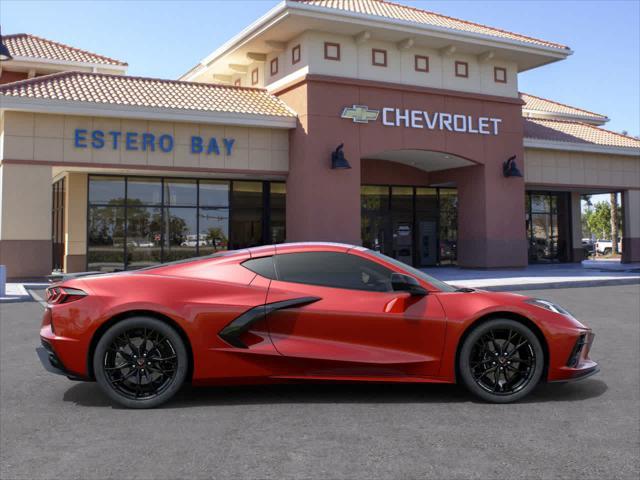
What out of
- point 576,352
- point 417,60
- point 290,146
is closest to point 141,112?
point 290,146

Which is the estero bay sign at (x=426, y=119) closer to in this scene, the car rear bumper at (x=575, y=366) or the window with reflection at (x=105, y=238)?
the window with reflection at (x=105, y=238)

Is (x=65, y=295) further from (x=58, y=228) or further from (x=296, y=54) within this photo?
(x=58, y=228)

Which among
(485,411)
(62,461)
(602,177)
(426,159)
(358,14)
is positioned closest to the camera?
(62,461)

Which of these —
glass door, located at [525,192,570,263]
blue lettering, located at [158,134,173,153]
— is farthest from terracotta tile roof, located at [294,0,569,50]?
glass door, located at [525,192,570,263]

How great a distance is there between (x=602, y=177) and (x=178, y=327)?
26868 millimetres

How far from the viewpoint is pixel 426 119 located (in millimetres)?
22406

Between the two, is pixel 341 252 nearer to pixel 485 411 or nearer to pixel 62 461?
pixel 485 411

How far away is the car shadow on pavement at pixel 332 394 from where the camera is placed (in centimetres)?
505

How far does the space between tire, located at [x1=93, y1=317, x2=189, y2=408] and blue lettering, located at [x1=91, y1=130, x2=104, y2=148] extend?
611 inches

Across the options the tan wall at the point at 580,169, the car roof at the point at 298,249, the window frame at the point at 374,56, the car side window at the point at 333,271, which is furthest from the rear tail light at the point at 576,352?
the tan wall at the point at 580,169

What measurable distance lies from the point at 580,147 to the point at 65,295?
2569 cm

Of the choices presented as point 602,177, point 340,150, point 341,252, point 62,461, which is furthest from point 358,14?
point 62,461

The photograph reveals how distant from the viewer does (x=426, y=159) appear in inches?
973

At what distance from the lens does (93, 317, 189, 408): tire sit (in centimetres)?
478
